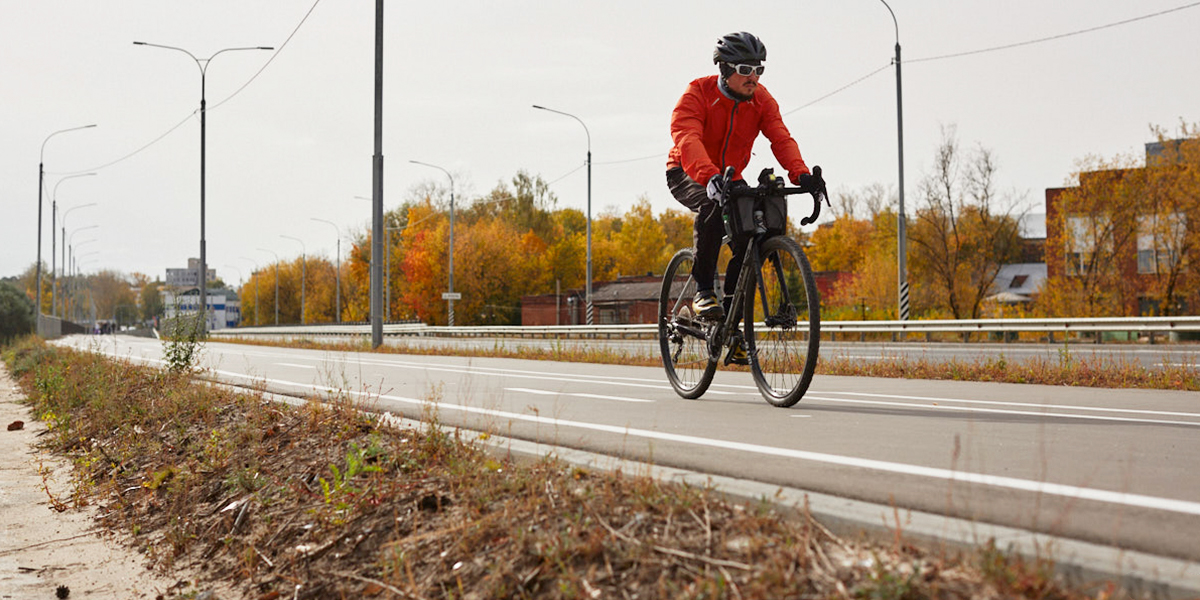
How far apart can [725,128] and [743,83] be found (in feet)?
1.23

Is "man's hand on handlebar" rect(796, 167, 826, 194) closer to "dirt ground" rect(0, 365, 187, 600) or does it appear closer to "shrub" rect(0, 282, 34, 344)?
"dirt ground" rect(0, 365, 187, 600)

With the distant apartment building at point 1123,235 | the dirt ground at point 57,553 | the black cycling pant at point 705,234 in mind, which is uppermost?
the distant apartment building at point 1123,235

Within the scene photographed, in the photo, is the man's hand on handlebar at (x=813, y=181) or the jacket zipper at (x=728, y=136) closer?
the man's hand on handlebar at (x=813, y=181)

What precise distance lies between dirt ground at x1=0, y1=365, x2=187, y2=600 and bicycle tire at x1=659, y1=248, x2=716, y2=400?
3.82 m

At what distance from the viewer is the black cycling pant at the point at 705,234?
6754mm

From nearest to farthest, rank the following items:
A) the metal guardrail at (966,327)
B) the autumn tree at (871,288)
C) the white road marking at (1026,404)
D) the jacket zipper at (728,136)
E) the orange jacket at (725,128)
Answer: the white road marking at (1026,404)
the orange jacket at (725,128)
the jacket zipper at (728,136)
the metal guardrail at (966,327)
the autumn tree at (871,288)

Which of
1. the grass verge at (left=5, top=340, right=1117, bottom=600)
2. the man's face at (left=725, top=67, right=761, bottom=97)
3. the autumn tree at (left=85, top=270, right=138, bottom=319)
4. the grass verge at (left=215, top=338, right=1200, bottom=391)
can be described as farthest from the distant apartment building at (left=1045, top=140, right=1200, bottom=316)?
the autumn tree at (left=85, top=270, right=138, bottom=319)

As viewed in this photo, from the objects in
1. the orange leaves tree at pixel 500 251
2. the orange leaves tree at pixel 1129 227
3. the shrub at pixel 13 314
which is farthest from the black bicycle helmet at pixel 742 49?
the orange leaves tree at pixel 500 251

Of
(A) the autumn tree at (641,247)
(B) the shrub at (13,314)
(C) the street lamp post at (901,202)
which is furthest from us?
(A) the autumn tree at (641,247)

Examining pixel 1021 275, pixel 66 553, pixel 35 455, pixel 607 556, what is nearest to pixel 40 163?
pixel 35 455

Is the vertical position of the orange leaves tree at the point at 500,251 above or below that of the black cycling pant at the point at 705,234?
above

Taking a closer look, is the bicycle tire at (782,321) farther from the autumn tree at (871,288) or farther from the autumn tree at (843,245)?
the autumn tree at (843,245)

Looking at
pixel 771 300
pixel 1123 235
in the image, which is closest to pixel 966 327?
pixel 1123 235

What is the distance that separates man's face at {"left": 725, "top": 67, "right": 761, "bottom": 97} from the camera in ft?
21.6
